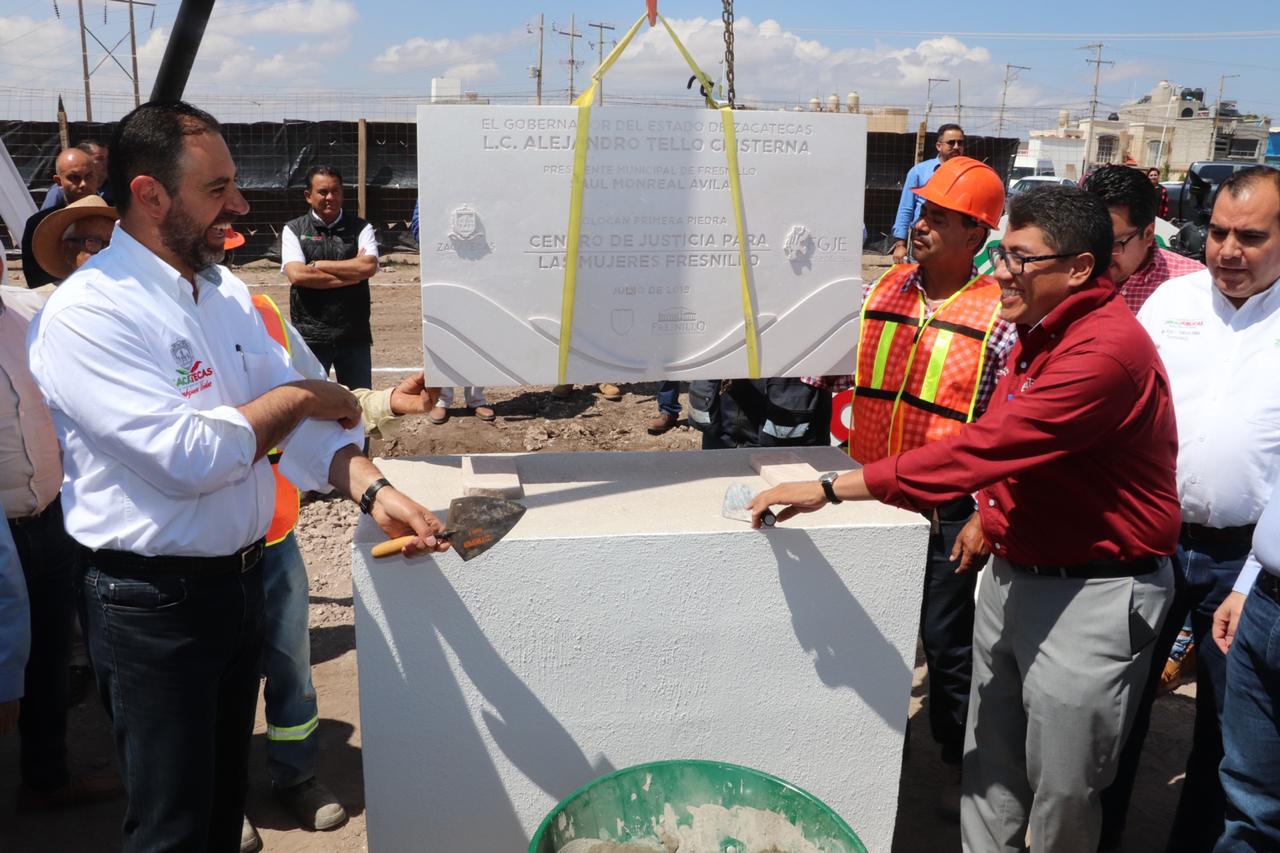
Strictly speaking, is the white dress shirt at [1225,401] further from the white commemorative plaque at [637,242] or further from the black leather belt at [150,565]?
the black leather belt at [150,565]

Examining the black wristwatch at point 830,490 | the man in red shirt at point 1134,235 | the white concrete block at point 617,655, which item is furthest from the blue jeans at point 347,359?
the black wristwatch at point 830,490

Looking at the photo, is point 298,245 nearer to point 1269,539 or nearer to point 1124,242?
point 1124,242

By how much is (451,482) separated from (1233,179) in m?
2.34

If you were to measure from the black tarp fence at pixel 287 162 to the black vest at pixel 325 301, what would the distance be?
9434mm

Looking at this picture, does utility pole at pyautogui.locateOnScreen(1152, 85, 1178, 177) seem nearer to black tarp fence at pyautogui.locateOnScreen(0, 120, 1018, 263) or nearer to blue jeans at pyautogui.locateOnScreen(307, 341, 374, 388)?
black tarp fence at pyautogui.locateOnScreen(0, 120, 1018, 263)

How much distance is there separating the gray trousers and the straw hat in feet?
9.99

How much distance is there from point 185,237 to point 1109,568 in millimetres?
2245

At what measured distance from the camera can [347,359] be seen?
19.9ft

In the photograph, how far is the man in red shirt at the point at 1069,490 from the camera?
7.33ft

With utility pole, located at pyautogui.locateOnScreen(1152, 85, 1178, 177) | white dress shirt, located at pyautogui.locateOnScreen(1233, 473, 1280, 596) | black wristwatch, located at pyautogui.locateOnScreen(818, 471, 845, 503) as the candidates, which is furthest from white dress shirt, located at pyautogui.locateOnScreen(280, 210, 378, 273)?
utility pole, located at pyautogui.locateOnScreen(1152, 85, 1178, 177)

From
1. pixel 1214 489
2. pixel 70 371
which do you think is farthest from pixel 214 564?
pixel 1214 489

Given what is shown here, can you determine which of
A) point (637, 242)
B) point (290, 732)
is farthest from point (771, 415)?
point (290, 732)

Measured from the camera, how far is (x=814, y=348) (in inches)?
116

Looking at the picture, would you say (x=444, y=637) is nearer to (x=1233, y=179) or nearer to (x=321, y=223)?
(x=1233, y=179)
